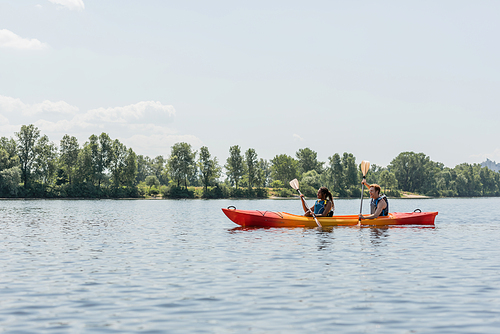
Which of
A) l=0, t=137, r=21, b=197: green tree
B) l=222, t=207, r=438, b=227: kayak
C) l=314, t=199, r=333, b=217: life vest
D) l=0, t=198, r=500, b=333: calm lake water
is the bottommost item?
l=0, t=198, r=500, b=333: calm lake water

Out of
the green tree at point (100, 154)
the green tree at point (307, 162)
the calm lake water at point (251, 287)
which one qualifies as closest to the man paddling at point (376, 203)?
the calm lake water at point (251, 287)

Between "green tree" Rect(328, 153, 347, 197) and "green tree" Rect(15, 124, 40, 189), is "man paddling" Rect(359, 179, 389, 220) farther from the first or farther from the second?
"green tree" Rect(328, 153, 347, 197)

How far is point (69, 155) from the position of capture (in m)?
94.8

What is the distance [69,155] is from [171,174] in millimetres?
21905

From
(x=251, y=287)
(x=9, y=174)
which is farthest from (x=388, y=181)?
(x=251, y=287)

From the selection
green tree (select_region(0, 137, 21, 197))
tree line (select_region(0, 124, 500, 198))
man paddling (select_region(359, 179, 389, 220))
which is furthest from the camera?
tree line (select_region(0, 124, 500, 198))

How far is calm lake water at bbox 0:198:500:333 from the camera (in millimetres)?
6988

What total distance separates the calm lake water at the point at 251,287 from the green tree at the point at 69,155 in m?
82.0

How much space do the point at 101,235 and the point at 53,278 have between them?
10.4m

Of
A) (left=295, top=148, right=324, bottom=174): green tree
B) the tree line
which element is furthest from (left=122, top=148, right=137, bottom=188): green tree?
(left=295, top=148, right=324, bottom=174): green tree

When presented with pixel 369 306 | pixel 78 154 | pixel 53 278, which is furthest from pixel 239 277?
pixel 78 154

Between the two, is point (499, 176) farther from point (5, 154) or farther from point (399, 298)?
point (399, 298)

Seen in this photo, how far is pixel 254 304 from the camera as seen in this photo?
8.03m

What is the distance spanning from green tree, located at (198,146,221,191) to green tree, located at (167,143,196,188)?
222cm
